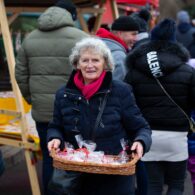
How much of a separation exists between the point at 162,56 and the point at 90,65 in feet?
3.34

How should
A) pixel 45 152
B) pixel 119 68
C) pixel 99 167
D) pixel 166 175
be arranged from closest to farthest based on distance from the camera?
1. pixel 99 167
2. pixel 166 175
3. pixel 119 68
4. pixel 45 152

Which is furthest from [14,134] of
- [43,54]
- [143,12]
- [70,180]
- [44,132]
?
[143,12]

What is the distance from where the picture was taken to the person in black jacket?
14.2 ft

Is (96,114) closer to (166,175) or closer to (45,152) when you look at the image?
(166,175)

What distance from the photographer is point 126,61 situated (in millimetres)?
4527

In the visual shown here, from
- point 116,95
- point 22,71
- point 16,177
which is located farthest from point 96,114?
point 16,177

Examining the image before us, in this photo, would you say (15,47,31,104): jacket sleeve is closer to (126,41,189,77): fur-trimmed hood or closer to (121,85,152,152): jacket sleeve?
(126,41,189,77): fur-trimmed hood

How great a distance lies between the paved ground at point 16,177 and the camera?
612cm

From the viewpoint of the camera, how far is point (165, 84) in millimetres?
4344

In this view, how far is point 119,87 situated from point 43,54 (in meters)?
1.36

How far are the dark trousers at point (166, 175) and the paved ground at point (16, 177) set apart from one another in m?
1.31

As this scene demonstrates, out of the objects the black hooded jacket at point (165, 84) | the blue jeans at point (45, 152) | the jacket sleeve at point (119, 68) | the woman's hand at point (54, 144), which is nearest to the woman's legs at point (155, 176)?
the black hooded jacket at point (165, 84)

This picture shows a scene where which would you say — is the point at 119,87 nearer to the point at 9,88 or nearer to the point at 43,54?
the point at 43,54

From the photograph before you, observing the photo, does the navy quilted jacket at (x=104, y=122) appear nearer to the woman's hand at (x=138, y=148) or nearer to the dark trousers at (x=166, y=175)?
the woman's hand at (x=138, y=148)
